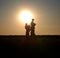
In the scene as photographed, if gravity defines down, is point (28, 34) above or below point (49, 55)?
above

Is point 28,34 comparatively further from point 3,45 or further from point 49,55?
point 49,55

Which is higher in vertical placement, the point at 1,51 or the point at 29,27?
the point at 29,27

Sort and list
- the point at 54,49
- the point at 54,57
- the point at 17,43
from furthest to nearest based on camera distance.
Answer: the point at 17,43
the point at 54,49
the point at 54,57

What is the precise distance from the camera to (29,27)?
4457mm

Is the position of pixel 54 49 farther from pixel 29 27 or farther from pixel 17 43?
pixel 29 27

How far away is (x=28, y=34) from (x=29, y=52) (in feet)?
3.66

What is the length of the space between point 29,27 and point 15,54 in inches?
51.4

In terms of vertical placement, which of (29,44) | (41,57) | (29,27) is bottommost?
(41,57)

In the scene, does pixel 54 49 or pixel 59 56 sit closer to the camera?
pixel 59 56

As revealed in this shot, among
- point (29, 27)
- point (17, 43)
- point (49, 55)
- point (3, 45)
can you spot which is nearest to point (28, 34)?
point (29, 27)

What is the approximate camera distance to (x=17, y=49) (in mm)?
3463

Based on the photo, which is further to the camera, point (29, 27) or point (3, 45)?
point (29, 27)

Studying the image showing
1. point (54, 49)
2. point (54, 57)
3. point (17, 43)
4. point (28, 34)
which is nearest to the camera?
point (54, 57)

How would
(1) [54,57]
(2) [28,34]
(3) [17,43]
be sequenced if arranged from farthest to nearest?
1. (2) [28,34]
2. (3) [17,43]
3. (1) [54,57]
